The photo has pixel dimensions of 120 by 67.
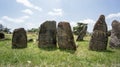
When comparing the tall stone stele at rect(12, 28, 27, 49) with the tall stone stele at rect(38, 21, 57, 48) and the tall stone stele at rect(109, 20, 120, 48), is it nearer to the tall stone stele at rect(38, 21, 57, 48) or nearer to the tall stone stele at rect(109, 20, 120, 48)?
the tall stone stele at rect(38, 21, 57, 48)

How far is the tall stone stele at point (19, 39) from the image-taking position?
3058 centimetres

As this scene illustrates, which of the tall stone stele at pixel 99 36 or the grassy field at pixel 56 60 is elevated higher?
the tall stone stele at pixel 99 36

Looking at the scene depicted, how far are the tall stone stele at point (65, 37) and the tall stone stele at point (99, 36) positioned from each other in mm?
2502

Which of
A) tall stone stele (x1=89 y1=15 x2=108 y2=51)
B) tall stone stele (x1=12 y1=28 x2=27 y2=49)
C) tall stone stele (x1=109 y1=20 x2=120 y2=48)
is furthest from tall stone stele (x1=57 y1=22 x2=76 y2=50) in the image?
tall stone stele (x1=109 y1=20 x2=120 y2=48)

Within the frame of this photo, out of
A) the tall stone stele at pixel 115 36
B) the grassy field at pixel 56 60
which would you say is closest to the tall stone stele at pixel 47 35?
the grassy field at pixel 56 60

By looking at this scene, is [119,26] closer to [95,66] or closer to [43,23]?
[43,23]

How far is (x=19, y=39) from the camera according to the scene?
1217 inches

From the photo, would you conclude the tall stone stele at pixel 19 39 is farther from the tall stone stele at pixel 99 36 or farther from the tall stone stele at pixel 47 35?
the tall stone stele at pixel 99 36

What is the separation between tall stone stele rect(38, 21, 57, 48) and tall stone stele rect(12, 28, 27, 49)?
255cm

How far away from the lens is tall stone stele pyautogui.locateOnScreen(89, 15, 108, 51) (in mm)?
27562

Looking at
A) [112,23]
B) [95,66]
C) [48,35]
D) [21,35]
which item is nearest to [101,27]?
[112,23]

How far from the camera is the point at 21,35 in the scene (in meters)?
31.3

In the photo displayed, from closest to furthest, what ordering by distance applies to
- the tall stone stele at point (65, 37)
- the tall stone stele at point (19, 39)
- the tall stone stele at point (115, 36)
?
the tall stone stele at point (65, 37), the tall stone stele at point (115, 36), the tall stone stele at point (19, 39)

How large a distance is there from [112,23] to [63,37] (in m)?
8.34
